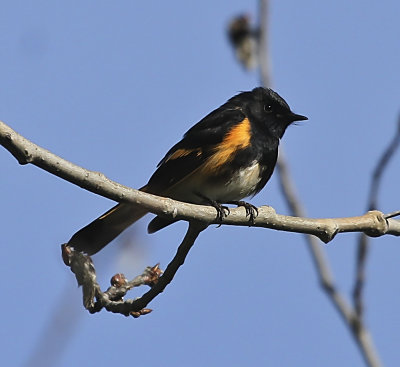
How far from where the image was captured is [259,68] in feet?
19.6

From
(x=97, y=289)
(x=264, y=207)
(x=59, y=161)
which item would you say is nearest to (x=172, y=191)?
(x=264, y=207)

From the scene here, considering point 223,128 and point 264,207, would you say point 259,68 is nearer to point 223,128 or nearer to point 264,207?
point 223,128

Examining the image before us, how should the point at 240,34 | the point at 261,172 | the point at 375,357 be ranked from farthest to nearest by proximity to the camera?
the point at 240,34 → the point at 261,172 → the point at 375,357

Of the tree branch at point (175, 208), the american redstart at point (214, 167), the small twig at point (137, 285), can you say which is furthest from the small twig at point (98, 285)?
the american redstart at point (214, 167)

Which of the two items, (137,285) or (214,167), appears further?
(214,167)

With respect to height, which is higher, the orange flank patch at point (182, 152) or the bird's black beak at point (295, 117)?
the bird's black beak at point (295, 117)

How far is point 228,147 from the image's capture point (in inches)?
195

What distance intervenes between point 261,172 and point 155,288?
1.67 metres

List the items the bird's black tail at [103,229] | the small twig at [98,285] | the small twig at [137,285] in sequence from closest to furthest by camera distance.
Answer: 1. the small twig at [98,285]
2. the small twig at [137,285]
3. the bird's black tail at [103,229]

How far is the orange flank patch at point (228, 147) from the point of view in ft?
16.1

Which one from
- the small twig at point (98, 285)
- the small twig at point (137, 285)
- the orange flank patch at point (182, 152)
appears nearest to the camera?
the small twig at point (98, 285)

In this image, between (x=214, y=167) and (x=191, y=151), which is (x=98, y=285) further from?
(x=191, y=151)

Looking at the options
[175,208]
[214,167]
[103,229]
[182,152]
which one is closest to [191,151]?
[182,152]

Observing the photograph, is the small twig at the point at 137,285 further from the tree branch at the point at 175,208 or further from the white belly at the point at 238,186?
the white belly at the point at 238,186
